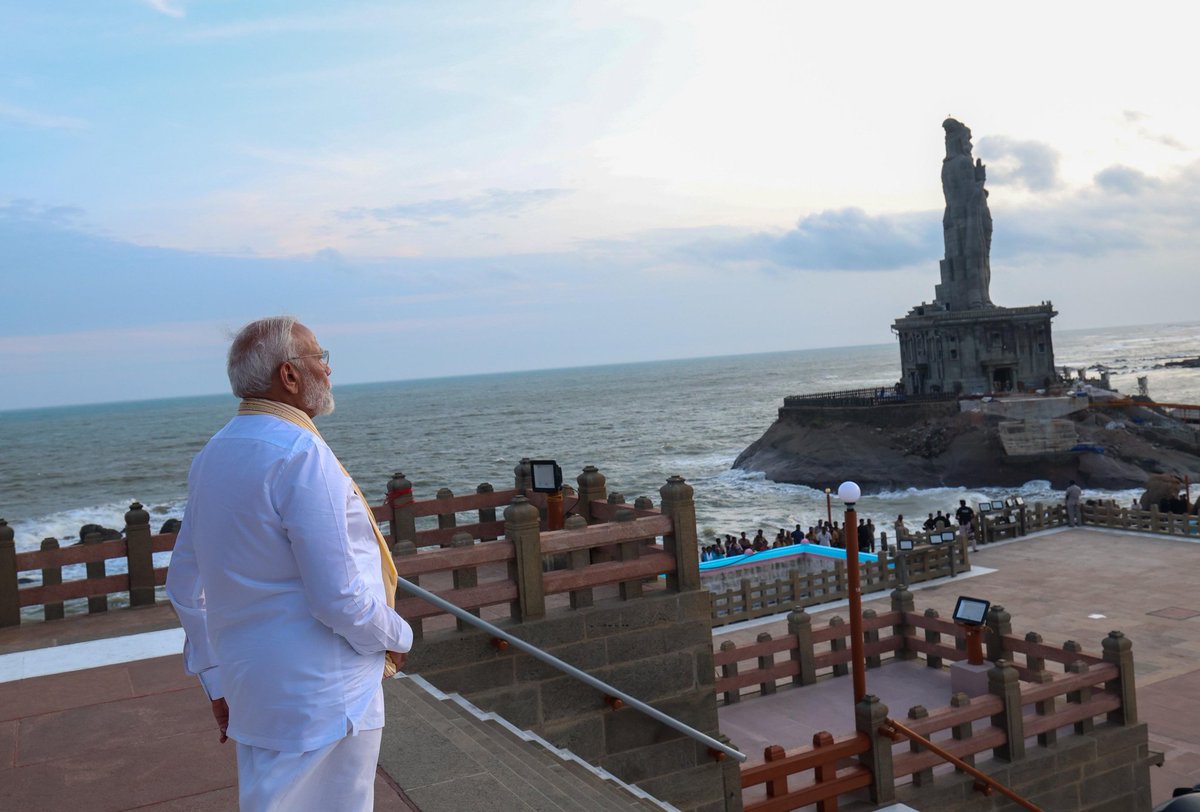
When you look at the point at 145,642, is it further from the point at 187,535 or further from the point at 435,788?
the point at 187,535

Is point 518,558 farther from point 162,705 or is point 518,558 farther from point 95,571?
point 95,571

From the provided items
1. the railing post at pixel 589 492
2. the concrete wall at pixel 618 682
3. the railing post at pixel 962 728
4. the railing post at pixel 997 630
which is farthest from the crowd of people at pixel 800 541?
the concrete wall at pixel 618 682

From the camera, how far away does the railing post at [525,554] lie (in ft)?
25.3

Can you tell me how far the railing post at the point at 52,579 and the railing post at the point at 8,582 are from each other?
0.27 metres

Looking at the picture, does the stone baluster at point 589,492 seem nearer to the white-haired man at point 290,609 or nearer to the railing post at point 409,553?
the railing post at point 409,553

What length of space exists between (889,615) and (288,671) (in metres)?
Result: 12.6

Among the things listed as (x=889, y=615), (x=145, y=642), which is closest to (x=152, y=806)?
(x=145, y=642)

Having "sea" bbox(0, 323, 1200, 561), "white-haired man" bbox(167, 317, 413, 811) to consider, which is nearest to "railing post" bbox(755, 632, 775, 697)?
"white-haired man" bbox(167, 317, 413, 811)

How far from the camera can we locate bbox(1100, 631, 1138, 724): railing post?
11648 millimetres

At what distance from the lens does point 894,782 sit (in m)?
10.2

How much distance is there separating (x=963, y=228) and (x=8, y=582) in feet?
238

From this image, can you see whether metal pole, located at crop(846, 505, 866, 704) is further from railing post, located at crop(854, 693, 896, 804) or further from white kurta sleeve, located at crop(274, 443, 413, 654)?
white kurta sleeve, located at crop(274, 443, 413, 654)

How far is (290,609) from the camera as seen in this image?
10.1 feet

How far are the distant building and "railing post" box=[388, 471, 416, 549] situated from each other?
207ft
